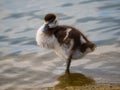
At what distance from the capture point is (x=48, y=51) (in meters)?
7.86

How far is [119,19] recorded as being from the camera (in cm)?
895

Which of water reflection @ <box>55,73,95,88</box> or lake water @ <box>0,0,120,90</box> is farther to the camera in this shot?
lake water @ <box>0,0,120,90</box>

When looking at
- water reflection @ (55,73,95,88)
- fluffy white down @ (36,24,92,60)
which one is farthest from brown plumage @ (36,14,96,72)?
water reflection @ (55,73,95,88)

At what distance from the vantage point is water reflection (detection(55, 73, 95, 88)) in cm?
617

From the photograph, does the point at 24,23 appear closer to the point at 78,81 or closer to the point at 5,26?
the point at 5,26

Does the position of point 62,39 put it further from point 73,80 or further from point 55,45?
point 73,80

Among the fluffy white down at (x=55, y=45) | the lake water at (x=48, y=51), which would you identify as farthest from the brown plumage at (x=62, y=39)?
the lake water at (x=48, y=51)

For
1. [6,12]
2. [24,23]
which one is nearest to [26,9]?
[6,12]

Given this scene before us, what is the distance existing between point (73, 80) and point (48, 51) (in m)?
1.58

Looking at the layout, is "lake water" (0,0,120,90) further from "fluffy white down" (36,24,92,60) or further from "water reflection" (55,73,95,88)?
"fluffy white down" (36,24,92,60)

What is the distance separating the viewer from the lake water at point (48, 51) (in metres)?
6.60

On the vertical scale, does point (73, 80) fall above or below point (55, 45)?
below

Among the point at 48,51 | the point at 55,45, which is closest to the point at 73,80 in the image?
the point at 55,45

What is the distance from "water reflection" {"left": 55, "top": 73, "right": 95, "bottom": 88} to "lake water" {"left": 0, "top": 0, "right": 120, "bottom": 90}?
4 cm
